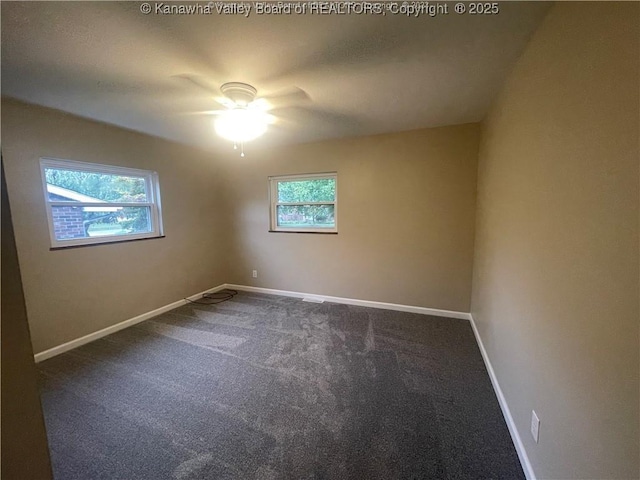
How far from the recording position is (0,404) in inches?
22.3

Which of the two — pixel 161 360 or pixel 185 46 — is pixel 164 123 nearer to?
pixel 185 46

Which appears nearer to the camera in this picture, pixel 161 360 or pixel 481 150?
pixel 161 360

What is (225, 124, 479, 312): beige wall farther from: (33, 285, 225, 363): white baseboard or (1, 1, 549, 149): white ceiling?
(33, 285, 225, 363): white baseboard

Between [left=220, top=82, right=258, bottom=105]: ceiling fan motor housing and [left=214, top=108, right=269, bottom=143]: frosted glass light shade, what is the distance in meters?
0.18

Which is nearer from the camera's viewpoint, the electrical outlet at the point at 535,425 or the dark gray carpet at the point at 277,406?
the electrical outlet at the point at 535,425

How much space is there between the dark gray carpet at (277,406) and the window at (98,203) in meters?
1.17

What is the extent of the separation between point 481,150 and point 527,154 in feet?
4.93

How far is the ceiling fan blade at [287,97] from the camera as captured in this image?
2.07 meters

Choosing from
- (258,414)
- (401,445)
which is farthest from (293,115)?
(401,445)

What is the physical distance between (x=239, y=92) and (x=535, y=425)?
9.00 ft

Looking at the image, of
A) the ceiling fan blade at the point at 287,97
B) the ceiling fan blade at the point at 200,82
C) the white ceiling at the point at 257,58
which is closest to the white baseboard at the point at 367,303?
the white ceiling at the point at 257,58

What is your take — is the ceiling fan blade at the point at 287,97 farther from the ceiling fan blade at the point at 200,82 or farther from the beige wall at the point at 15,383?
the beige wall at the point at 15,383

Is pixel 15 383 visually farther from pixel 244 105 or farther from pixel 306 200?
pixel 306 200

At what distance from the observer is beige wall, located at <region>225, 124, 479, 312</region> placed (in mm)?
3074
